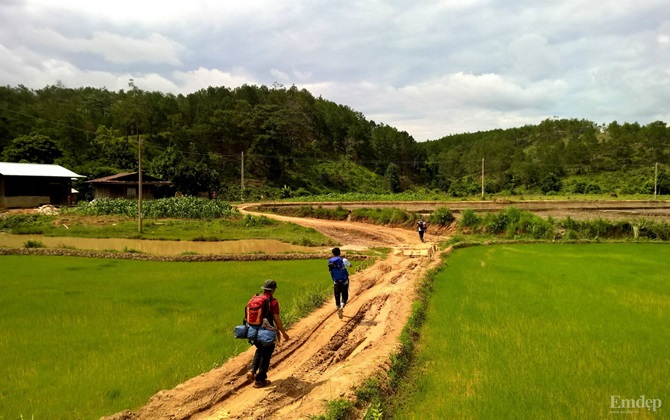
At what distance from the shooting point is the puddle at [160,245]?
1049 inches

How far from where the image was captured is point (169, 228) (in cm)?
3584

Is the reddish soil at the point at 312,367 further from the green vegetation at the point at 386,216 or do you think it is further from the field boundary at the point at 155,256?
the green vegetation at the point at 386,216

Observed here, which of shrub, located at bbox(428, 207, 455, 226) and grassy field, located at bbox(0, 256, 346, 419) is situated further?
shrub, located at bbox(428, 207, 455, 226)

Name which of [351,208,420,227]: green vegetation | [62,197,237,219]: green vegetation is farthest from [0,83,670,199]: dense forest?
[351,208,420,227]: green vegetation

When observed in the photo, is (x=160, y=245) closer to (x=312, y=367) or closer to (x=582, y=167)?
(x=312, y=367)

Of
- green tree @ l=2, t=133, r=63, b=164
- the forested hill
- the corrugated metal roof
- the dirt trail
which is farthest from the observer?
the forested hill

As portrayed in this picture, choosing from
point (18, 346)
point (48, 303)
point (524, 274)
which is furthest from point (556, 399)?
point (48, 303)

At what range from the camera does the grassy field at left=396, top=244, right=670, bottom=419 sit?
22.5 ft

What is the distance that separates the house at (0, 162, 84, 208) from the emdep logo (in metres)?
49.7

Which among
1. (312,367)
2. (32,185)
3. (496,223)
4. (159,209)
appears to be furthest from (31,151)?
(312,367)

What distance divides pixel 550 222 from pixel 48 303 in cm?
3196

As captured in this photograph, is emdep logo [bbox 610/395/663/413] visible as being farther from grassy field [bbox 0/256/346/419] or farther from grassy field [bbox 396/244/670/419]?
grassy field [bbox 0/256/346/419]

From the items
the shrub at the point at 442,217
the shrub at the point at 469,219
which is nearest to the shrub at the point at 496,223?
the shrub at the point at 469,219

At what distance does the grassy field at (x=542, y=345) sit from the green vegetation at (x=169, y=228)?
17216 millimetres
